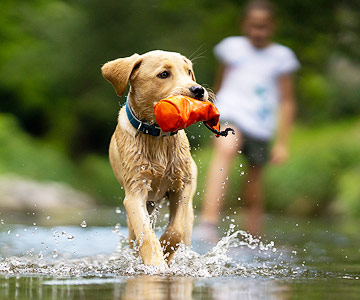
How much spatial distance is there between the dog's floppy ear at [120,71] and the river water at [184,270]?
1.25 metres

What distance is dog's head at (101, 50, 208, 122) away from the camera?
5527mm

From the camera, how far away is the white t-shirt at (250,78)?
847 centimetres

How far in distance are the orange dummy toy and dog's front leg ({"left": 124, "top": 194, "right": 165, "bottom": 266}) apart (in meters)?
0.61

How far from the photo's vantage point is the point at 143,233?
5434 mm

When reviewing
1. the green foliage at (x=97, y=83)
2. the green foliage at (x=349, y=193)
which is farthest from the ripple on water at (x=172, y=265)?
the green foliage at (x=97, y=83)

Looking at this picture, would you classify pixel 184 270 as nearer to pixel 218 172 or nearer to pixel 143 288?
pixel 143 288

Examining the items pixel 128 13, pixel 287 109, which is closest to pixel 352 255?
pixel 287 109

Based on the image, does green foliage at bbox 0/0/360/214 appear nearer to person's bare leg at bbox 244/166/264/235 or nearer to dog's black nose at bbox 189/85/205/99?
person's bare leg at bbox 244/166/264/235

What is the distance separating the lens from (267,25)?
839cm

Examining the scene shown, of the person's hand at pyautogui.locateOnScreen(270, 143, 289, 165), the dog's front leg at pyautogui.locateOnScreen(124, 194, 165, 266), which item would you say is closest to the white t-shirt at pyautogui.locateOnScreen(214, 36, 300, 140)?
the person's hand at pyautogui.locateOnScreen(270, 143, 289, 165)

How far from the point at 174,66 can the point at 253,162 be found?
329cm

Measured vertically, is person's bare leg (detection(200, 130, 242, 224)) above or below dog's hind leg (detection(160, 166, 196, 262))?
above

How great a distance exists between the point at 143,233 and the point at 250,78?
3.53m

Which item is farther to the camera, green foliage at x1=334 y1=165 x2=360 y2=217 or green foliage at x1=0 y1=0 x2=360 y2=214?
green foliage at x1=0 y1=0 x2=360 y2=214
